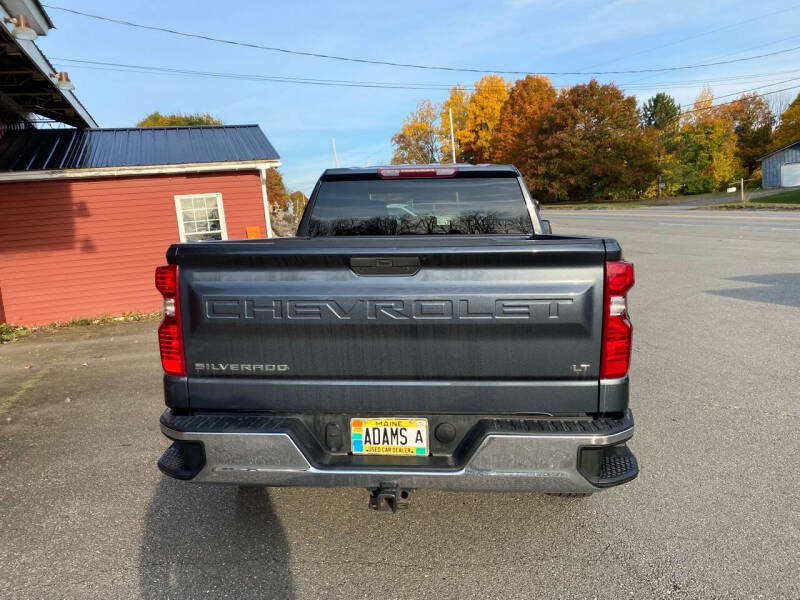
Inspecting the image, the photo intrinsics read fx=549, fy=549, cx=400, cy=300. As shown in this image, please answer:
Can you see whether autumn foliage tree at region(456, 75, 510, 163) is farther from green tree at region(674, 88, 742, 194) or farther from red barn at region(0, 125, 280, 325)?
red barn at region(0, 125, 280, 325)

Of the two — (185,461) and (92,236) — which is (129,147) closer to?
(92,236)

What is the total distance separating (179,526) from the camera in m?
3.08

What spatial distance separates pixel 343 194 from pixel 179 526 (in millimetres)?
2308

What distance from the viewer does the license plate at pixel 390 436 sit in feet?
8.03

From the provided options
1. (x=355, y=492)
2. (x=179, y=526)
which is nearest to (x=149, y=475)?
(x=179, y=526)

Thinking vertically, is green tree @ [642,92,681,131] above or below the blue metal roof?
above

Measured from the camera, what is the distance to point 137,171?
35.7 ft

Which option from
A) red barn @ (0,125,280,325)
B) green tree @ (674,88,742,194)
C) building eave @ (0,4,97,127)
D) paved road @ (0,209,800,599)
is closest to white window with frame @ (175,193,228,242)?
red barn @ (0,125,280,325)

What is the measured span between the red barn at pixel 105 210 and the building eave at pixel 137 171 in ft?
0.06

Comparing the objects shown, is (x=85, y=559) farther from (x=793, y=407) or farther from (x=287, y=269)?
(x=793, y=407)

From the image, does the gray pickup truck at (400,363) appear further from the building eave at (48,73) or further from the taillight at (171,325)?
the building eave at (48,73)

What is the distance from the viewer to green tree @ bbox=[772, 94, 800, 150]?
56194 millimetres

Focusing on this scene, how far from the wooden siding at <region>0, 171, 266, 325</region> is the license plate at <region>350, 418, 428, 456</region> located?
390 inches

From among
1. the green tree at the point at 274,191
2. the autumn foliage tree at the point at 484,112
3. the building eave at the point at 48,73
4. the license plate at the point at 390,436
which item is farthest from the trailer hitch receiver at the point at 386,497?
the autumn foliage tree at the point at 484,112
